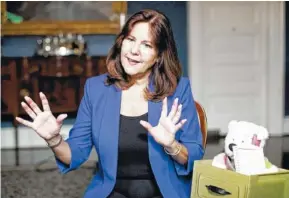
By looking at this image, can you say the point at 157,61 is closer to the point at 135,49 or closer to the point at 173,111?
the point at 135,49

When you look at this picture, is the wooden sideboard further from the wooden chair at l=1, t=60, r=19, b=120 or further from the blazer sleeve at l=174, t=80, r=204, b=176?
the blazer sleeve at l=174, t=80, r=204, b=176

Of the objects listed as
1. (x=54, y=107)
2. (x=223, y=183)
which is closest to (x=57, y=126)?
(x=223, y=183)

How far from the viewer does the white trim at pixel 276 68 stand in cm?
591

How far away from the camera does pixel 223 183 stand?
162cm

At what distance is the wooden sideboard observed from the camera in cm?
540

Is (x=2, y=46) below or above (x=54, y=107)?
above

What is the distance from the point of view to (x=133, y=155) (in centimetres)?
176

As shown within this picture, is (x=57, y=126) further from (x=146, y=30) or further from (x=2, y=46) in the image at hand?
(x=2, y=46)

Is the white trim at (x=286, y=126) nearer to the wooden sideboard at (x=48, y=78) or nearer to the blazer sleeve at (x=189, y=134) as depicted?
the wooden sideboard at (x=48, y=78)

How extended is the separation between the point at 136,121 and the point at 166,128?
16 centimetres

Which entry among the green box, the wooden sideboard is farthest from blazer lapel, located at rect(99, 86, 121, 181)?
the wooden sideboard

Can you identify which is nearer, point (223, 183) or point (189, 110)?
point (223, 183)

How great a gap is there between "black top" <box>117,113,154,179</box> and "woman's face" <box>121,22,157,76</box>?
0.16 meters

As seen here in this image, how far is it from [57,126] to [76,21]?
4033 mm
